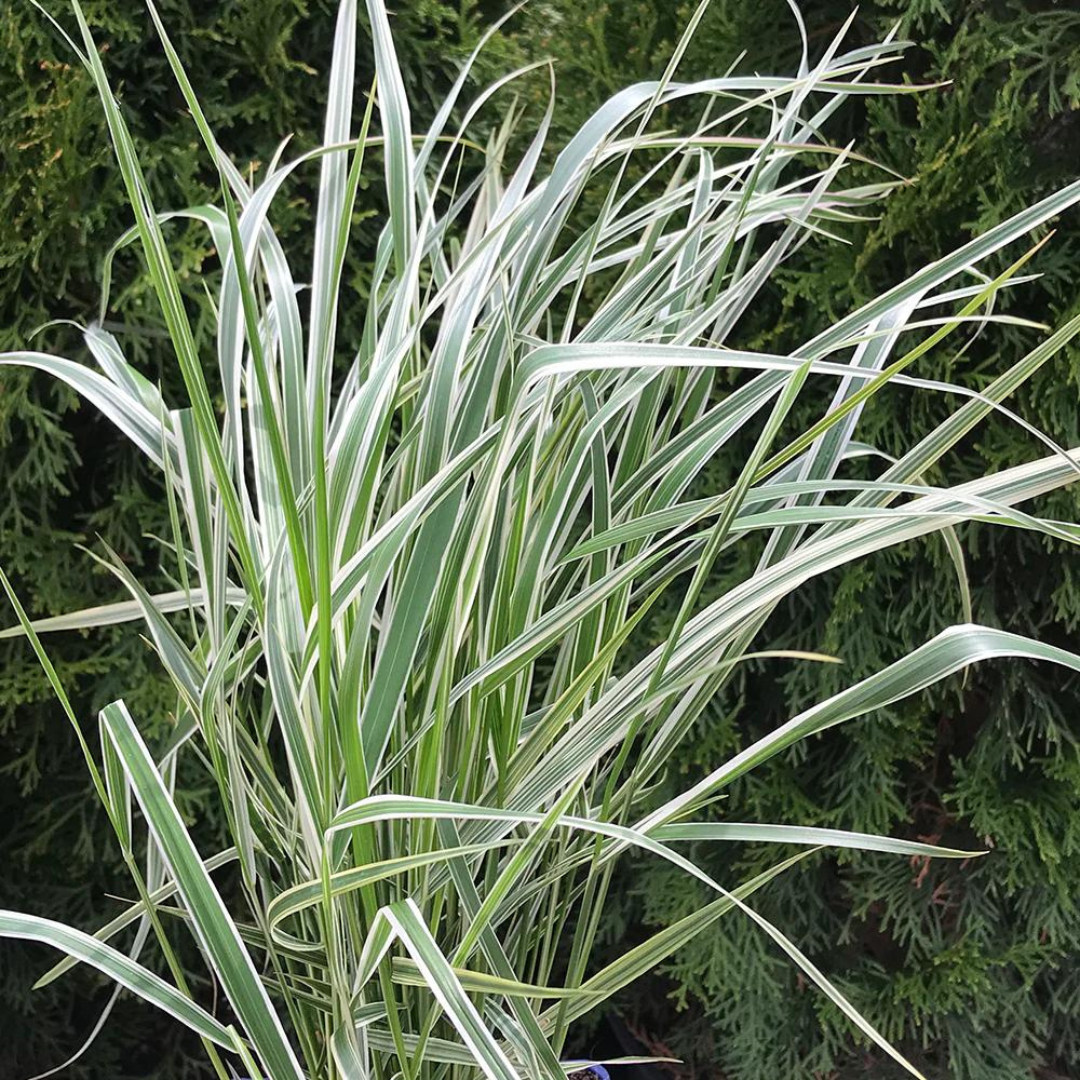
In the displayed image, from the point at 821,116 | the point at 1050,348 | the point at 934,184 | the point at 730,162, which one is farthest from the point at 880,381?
the point at 730,162

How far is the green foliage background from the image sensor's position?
834mm

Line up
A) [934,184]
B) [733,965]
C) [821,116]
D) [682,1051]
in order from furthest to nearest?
[682,1051] → [733,965] → [934,184] → [821,116]

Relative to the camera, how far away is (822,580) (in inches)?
36.9

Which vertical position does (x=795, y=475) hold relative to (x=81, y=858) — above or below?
above

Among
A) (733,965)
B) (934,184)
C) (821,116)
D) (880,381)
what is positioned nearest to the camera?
(880,381)

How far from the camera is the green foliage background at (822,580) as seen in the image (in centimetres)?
83

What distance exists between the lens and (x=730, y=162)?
95 centimetres

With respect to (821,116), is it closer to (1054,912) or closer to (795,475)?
(795,475)

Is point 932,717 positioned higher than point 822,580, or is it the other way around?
point 822,580

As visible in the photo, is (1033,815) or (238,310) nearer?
(238,310)

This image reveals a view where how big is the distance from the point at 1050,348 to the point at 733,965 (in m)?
0.71

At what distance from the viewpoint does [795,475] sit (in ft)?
2.08

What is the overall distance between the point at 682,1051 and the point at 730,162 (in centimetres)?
99

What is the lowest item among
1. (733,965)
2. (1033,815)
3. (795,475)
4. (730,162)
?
(733,965)
